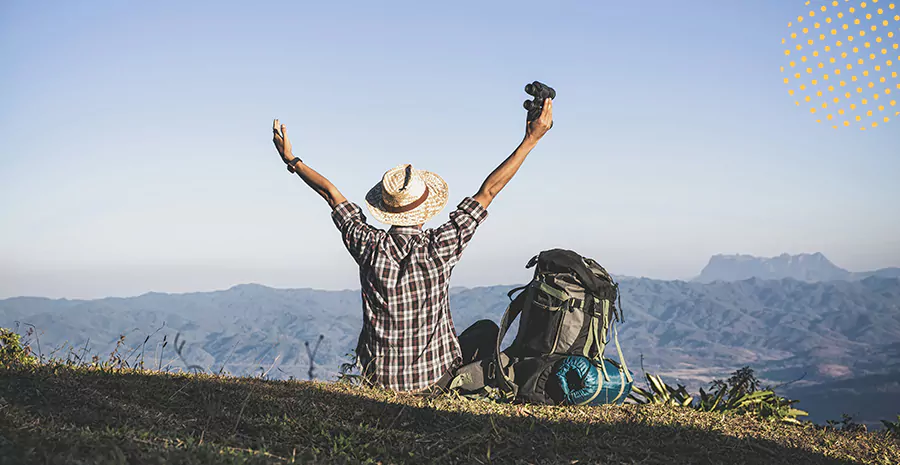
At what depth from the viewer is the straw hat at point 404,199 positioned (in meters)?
6.74

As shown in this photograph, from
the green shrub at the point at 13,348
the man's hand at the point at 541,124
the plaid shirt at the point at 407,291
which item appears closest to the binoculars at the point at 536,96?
the man's hand at the point at 541,124

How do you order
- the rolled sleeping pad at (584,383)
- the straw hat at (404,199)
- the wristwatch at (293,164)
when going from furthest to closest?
the wristwatch at (293,164) < the straw hat at (404,199) < the rolled sleeping pad at (584,383)

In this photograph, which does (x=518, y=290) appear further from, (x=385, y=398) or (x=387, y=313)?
(x=385, y=398)

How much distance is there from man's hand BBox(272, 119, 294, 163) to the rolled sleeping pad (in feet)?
11.0

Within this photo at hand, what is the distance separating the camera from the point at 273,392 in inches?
213

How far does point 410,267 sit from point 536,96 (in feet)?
6.51

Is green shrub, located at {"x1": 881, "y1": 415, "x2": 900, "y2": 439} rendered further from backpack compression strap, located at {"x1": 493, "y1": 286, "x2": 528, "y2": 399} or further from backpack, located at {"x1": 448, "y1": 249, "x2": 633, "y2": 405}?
backpack compression strap, located at {"x1": 493, "y1": 286, "x2": 528, "y2": 399}

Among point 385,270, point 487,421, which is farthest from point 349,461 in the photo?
point 385,270

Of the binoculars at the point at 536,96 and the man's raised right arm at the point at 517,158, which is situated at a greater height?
the binoculars at the point at 536,96

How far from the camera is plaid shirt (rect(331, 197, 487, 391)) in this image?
21.4ft

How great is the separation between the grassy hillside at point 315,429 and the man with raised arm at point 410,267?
57cm

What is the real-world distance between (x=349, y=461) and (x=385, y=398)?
1.82 meters

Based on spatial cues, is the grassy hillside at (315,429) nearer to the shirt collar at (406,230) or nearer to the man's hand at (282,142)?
the shirt collar at (406,230)

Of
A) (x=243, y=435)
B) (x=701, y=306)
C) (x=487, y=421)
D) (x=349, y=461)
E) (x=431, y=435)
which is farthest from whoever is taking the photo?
(x=701, y=306)
